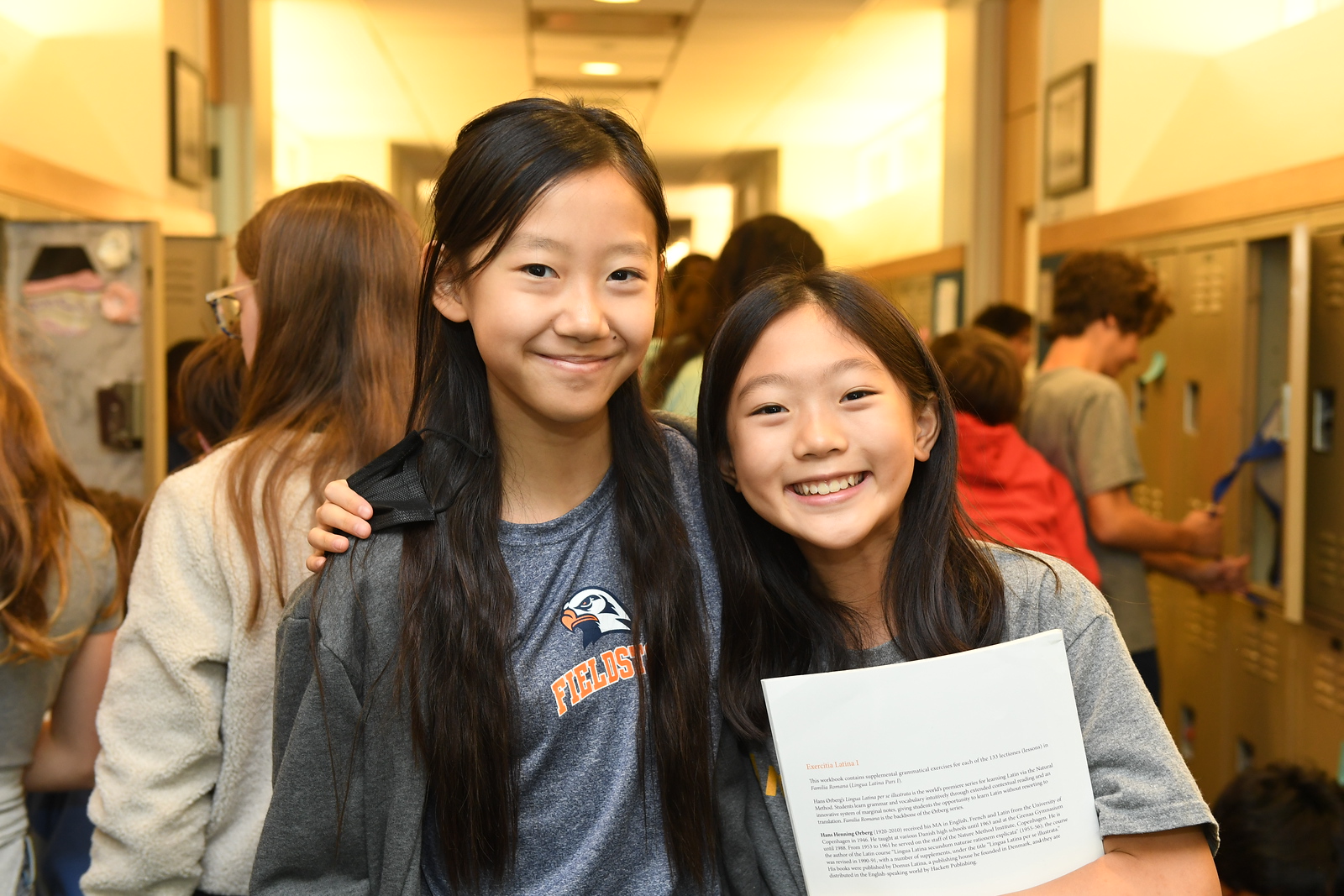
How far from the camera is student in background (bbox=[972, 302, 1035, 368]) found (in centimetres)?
473

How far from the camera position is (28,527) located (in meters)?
1.62

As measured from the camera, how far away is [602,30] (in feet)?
21.3

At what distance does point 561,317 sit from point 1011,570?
59cm

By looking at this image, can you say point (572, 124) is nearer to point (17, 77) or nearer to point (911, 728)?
point (911, 728)

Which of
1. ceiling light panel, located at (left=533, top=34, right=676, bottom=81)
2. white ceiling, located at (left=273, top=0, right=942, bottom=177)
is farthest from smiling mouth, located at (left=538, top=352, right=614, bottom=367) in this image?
ceiling light panel, located at (left=533, top=34, right=676, bottom=81)

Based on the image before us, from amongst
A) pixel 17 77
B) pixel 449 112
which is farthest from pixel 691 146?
pixel 17 77

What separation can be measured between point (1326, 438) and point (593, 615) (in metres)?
2.23

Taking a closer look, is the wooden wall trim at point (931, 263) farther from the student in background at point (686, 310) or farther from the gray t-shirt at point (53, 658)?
the gray t-shirt at point (53, 658)

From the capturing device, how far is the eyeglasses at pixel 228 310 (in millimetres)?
1751

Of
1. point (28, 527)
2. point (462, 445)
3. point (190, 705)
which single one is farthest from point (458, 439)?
point (28, 527)

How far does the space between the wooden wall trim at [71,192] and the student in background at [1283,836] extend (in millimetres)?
3208

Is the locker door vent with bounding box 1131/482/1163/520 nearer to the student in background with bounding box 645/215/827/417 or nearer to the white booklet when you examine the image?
the student in background with bounding box 645/215/827/417

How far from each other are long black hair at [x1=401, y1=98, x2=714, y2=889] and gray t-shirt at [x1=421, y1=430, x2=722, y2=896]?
2 cm

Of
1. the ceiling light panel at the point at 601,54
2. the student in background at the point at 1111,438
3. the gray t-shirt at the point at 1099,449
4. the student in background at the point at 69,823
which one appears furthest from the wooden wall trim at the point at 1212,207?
the ceiling light panel at the point at 601,54
